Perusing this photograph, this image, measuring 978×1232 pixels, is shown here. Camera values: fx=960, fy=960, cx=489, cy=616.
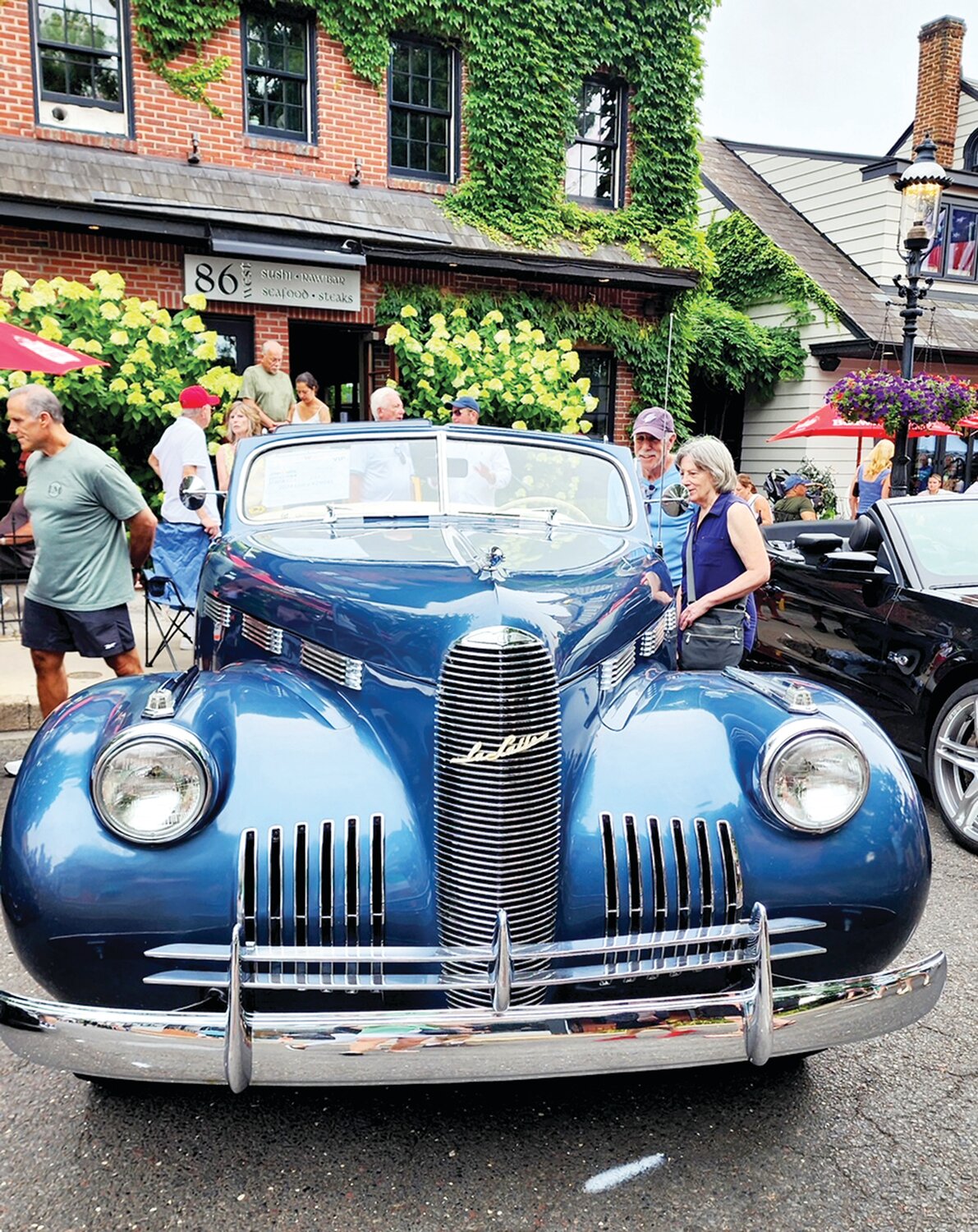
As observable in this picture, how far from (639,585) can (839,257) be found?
18.0m

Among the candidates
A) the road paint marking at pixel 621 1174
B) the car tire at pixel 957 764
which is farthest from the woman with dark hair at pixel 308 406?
the road paint marking at pixel 621 1174

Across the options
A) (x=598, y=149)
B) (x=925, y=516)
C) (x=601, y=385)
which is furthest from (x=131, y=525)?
(x=598, y=149)

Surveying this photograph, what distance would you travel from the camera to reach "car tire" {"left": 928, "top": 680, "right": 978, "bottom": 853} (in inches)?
174

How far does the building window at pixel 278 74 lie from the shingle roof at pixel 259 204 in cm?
68

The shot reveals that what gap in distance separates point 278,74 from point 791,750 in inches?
474

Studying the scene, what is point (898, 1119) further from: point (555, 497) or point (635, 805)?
point (555, 497)

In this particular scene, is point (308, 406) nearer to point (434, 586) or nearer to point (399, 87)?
point (434, 586)

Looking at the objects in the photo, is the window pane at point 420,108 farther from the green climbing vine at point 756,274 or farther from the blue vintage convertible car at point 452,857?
the blue vintage convertible car at point 452,857

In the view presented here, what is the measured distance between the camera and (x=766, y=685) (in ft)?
9.61

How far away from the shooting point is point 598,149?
13.8 m

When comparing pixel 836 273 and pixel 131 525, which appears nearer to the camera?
pixel 131 525

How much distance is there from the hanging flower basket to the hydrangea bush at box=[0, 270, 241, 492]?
274 inches

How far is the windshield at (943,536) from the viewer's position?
503 cm

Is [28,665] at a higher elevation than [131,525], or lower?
lower
